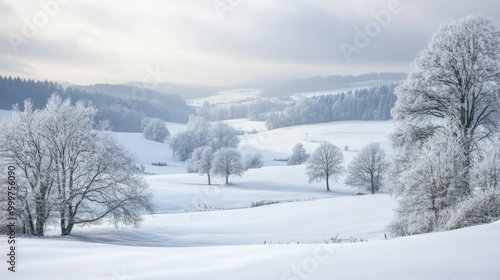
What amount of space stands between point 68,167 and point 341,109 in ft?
456

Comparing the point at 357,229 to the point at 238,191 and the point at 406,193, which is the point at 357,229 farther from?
the point at 238,191

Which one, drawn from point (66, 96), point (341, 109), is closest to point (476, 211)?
point (341, 109)

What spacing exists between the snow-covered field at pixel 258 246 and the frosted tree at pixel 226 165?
6158 millimetres

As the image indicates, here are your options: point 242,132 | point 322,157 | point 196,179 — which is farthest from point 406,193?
point 242,132

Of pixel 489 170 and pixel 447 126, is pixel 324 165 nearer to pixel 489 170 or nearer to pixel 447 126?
pixel 489 170

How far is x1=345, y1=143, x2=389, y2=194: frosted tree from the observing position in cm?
5691

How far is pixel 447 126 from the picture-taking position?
15500mm

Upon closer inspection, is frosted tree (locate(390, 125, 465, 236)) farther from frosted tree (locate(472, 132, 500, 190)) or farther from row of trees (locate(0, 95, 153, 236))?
row of trees (locate(0, 95, 153, 236))

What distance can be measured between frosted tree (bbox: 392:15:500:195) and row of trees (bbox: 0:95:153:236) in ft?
52.2

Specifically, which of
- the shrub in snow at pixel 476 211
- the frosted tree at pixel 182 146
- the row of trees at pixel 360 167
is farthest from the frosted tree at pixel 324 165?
the frosted tree at pixel 182 146

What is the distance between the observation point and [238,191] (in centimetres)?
5762

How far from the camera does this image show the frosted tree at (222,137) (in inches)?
4867

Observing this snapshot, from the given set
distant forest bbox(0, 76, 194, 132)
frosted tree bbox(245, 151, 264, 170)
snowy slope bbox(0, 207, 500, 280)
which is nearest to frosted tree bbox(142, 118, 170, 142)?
distant forest bbox(0, 76, 194, 132)

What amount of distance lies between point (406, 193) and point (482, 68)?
5.99m
